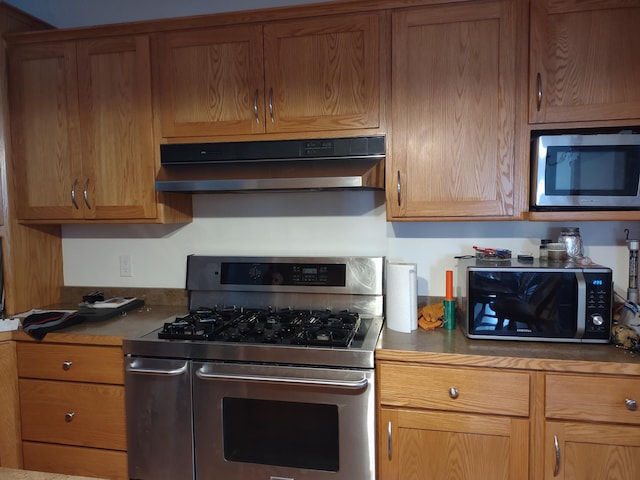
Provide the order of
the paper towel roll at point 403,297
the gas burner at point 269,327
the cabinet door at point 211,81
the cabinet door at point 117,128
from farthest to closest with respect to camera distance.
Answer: the cabinet door at point 117,128, the cabinet door at point 211,81, the paper towel roll at point 403,297, the gas burner at point 269,327

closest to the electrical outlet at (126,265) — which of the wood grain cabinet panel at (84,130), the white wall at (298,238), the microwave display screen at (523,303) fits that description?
the white wall at (298,238)

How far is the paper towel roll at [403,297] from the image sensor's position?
1.78 m

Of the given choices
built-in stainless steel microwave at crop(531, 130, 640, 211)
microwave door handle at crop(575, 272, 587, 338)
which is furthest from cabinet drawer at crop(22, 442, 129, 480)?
built-in stainless steel microwave at crop(531, 130, 640, 211)

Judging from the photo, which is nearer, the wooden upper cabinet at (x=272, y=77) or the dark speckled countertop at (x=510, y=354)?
the dark speckled countertop at (x=510, y=354)

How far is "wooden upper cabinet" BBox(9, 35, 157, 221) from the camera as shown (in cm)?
200

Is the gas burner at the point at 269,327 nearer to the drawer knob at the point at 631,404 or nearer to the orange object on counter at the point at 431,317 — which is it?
the orange object on counter at the point at 431,317

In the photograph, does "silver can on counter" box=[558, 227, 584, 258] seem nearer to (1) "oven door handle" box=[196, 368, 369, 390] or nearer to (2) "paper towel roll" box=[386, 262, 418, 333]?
(2) "paper towel roll" box=[386, 262, 418, 333]

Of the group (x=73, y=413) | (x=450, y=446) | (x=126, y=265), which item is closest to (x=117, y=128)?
(x=126, y=265)

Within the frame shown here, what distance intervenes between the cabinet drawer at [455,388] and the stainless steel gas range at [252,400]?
9cm

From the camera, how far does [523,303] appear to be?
1664 mm

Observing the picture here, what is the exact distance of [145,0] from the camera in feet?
7.64

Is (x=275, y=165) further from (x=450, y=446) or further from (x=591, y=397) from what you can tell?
(x=591, y=397)

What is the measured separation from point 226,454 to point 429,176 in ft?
4.48

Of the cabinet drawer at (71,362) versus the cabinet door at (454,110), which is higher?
the cabinet door at (454,110)
